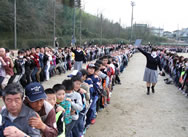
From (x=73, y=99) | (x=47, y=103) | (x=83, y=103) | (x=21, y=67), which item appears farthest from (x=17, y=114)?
(x=21, y=67)

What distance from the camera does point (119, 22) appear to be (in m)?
49.4

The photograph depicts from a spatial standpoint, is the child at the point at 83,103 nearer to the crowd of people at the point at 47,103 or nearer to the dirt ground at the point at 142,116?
the crowd of people at the point at 47,103

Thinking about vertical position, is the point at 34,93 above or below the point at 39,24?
below

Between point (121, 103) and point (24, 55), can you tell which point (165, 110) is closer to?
point (121, 103)

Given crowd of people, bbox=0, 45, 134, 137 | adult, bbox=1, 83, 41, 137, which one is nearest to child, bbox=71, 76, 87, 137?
crowd of people, bbox=0, 45, 134, 137

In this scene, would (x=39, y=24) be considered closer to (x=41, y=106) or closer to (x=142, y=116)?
(x=142, y=116)

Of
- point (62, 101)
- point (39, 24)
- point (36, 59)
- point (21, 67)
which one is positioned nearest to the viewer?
point (62, 101)

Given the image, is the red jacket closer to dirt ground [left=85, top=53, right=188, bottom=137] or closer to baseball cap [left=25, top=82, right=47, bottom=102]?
dirt ground [left=85, top=53, right=188, bottom=137]

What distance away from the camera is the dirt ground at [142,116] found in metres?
4.40

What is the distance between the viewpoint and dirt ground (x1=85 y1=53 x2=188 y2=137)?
4402mm

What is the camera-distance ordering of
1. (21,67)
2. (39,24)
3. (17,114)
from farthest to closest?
1. (39,24)
2. (21,67)
3. (17,114)

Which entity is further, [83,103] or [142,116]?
[142,116]

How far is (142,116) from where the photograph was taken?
5359mm

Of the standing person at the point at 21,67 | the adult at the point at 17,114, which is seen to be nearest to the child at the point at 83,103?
the adult at the point at 17,114
